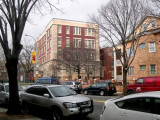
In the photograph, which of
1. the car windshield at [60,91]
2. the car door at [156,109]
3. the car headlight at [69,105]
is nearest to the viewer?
the car door at [156,109]

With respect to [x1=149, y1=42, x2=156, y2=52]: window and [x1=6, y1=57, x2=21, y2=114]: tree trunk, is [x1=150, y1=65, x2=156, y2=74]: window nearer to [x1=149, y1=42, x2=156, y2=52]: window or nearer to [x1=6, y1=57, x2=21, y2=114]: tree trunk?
[x1=149, y1=42, x2=156, y2=52]: window

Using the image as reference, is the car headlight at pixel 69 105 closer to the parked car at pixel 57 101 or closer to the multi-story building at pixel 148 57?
the parked car at pixel 57 101

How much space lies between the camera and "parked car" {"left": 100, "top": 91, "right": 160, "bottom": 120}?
431cm

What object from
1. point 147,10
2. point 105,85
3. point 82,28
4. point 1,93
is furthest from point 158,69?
point 82,28

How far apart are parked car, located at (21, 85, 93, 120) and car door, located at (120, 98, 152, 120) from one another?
2.79m

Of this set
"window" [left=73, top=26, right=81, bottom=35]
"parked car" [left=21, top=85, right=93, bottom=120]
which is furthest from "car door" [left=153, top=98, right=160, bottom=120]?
"window" [left=73, top=26, right=81, bottom=35]

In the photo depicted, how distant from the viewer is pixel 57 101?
24.9 ft

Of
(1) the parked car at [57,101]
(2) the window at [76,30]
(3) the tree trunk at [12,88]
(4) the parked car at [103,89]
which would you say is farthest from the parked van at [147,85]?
(2) the window at [76,30]

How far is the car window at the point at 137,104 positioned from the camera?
14.7ft

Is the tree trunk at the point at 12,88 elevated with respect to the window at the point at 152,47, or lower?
lower

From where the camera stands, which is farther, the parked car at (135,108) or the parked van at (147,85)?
the parked van at (147,85)

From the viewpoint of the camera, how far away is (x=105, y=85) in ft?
67.6

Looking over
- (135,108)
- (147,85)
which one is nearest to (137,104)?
(135,108)

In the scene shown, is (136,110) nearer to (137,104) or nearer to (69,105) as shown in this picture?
(137,104)
